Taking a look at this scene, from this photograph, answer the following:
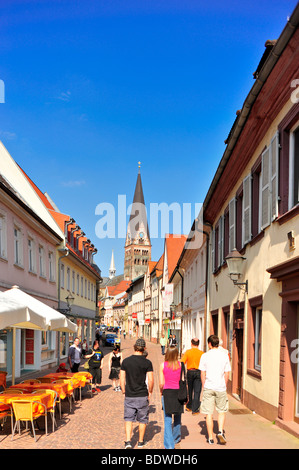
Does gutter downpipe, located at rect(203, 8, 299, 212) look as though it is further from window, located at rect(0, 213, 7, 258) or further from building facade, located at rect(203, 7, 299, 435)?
window, located at rect(0, 213, 7, 258)

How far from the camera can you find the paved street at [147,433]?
761 centimetres

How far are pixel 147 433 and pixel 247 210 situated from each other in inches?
219

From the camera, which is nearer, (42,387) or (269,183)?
(269,183)

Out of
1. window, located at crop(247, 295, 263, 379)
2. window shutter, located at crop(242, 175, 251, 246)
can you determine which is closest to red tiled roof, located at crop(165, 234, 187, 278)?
window shutter, located at crop(242, 175, 251, 246)

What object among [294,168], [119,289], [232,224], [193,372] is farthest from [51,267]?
[119,289]

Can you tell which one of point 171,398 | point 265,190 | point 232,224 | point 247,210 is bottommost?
point 171,398

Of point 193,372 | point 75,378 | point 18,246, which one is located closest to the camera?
point 193,372

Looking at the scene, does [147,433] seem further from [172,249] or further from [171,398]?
[172,249]

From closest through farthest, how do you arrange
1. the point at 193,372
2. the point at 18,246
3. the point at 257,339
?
the point at 193,372 < the point at 257,339 < the point at 18,246

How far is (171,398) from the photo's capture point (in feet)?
24.3

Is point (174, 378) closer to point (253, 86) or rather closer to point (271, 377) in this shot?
point (271, 377)

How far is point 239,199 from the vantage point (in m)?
13.5

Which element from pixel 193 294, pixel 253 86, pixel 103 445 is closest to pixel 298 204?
pixel 253 86
